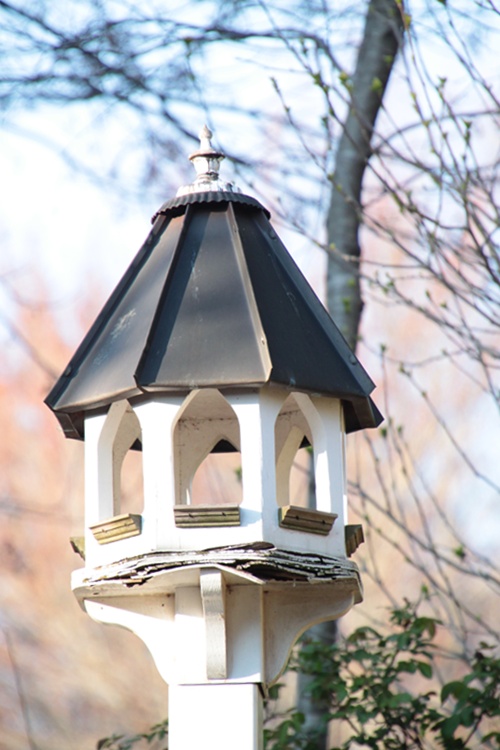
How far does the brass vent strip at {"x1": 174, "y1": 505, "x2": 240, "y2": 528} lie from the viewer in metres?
2.85

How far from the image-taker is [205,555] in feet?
9.28

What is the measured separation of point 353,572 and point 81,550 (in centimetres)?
71

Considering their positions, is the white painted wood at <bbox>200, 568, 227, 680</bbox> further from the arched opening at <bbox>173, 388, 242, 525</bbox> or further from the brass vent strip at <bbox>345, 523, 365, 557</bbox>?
the arched opening at <bbox>173, 388, 242, 525</bbox>

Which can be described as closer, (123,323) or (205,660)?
(205,660)

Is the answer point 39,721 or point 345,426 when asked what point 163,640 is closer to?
point 345,426

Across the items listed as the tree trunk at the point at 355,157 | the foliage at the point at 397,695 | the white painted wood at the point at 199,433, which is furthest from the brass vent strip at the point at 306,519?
the tree trunk at the point at 355,157

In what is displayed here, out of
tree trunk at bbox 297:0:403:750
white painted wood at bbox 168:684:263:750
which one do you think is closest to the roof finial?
white painted wood at bbox 168:684:263:750

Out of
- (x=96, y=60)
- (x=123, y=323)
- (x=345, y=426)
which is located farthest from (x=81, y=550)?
(x=96, y=60)

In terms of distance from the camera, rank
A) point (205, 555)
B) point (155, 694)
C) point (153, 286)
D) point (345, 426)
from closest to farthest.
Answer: point (205, 555) → point (153, 286) → point (345, 426) → point (155, 694)

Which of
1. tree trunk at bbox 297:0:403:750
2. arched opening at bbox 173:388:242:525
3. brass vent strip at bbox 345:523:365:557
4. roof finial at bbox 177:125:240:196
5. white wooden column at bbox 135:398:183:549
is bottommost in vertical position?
brass vent strip at bbox 345:523:365:557

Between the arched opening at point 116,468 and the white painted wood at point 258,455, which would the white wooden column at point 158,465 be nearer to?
the arched opening at point 116,468

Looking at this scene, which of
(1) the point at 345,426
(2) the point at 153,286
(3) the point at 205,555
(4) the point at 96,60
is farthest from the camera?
(4) the point at 96,60

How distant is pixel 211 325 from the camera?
2.99 meters

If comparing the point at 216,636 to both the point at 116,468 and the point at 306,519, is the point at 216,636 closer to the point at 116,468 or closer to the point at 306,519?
the point at 306,519
